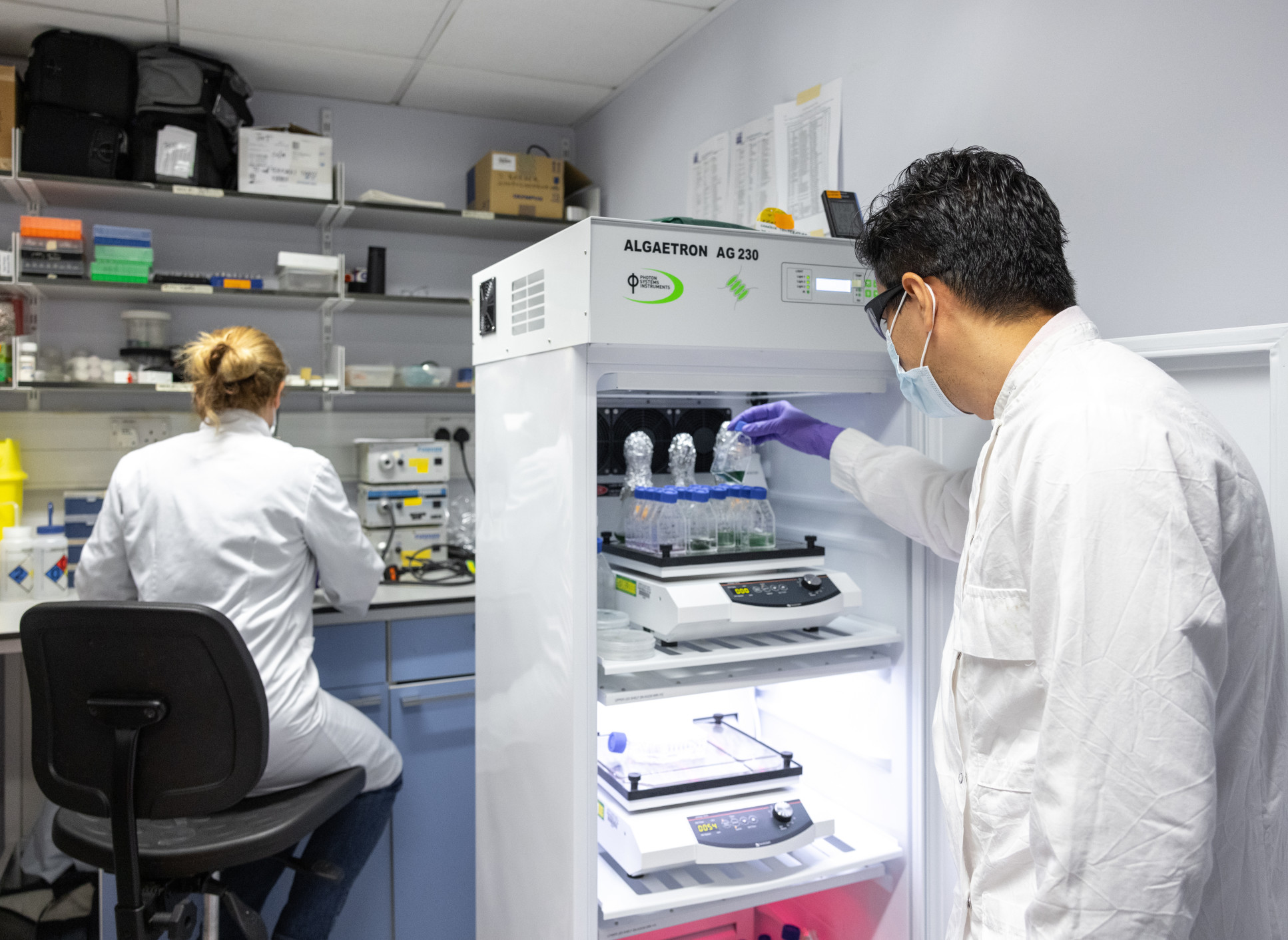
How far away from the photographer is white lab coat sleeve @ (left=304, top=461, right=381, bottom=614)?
6.45 feet

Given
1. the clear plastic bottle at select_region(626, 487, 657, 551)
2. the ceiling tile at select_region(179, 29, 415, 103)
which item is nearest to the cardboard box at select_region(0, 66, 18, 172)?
the ceiling tile at select_region(179, 29, 415, 103)

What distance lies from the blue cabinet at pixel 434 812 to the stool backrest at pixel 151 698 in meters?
A: 0.90

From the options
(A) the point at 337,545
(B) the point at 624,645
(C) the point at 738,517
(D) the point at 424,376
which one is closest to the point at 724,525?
(C) the point at 738,517

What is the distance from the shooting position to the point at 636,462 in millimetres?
1912

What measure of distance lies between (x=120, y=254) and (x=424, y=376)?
0.98 m

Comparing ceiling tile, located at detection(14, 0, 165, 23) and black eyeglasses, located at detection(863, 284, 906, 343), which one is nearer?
black eyeglasses, located at detection(863, 284, 906, 343)

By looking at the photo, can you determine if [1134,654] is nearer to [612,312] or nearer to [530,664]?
[612,312]

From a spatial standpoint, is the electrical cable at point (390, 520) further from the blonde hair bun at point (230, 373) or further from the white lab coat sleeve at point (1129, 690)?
the white lab coat sleeve at point (1129, 690)

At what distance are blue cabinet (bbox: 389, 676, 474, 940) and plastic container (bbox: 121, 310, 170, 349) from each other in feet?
4.58

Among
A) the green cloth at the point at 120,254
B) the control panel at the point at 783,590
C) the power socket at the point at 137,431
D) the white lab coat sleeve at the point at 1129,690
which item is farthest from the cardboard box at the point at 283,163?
the white lab coat sleeve at the point at 1129,690

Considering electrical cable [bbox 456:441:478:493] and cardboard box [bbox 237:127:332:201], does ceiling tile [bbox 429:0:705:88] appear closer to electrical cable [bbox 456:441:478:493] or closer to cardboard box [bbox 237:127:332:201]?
cardboard box [bbox 237:127:332:201]

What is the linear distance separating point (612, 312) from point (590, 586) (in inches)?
16.7

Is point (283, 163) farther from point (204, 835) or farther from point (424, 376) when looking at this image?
point (204, 835)

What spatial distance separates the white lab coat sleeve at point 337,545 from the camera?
1.97m
